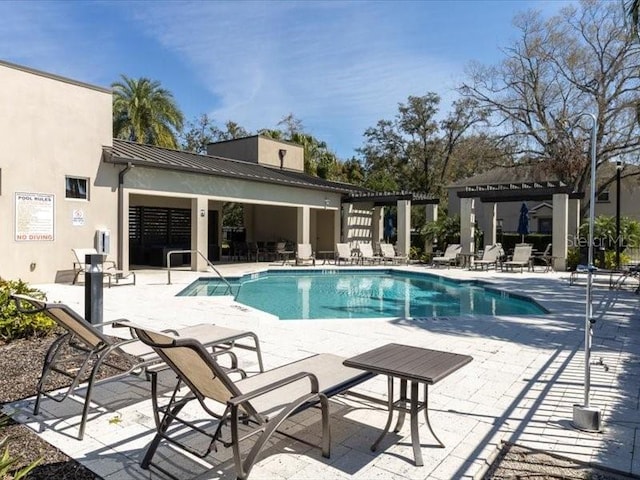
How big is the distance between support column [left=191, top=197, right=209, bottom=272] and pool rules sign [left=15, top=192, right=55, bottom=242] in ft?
15.2

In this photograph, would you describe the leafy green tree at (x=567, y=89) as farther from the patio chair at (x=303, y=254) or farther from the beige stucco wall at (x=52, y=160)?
the beige stucco wall at (x=52, y=160)

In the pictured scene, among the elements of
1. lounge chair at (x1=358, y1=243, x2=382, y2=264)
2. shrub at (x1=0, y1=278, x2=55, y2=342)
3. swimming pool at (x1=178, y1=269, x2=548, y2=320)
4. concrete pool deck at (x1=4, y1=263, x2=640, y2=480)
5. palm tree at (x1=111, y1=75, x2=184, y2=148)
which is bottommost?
swimming pool at (x1=178, y1=269, x2=548, y2=320)

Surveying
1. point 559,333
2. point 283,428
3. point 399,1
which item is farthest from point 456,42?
point 283,428

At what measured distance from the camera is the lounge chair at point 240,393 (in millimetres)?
2490

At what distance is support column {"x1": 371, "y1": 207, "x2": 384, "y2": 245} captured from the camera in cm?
2555

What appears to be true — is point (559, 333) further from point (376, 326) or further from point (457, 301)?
point (457, 301)

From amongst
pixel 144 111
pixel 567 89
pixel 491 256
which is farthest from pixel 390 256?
pixel 144 111

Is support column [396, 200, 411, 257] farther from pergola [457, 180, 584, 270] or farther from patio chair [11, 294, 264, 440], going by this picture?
patio chair [11, 294, 264, 440]

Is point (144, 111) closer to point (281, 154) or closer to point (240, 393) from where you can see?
point (281, 154)

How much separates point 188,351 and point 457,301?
1104cm

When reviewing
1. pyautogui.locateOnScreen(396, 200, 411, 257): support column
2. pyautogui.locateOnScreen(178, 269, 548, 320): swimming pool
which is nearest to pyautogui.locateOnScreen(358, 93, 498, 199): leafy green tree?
pyautogui.locateOnScreen(396, 200, 411, 257): support column

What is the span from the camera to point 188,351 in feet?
8.34

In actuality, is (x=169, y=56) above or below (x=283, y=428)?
above

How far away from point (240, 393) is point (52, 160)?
12.6 m
